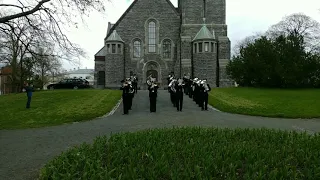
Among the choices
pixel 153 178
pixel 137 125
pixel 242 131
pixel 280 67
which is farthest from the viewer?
pixel 280 67

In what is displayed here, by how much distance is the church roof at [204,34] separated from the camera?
44503 mm

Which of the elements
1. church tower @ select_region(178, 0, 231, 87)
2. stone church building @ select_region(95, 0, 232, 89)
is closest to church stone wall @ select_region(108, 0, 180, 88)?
stone church building @ select_region(95, 0, 232, 89)

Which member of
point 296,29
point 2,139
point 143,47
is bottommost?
point 2,139

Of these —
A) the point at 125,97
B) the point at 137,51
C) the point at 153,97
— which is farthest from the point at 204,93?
the point at 137,51

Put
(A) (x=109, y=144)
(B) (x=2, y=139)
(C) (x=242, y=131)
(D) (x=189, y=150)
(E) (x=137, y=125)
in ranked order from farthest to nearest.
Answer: (E) (x=137, y=125) < (B) (x=2, y=139) < (C) (x=242, y=131) < (A) (x=109, y=144) < (D) (x=189, y=150)

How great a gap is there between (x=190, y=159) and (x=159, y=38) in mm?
42528

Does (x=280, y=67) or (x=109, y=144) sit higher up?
(x=280, y=67)

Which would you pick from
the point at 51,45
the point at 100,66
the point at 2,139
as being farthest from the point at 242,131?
the point at 100,66

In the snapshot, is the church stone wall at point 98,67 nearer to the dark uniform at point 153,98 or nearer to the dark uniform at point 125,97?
the dark uniform at point 153,98

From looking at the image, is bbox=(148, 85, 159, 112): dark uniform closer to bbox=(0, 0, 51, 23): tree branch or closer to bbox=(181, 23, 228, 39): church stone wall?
bbox=(0, 0, 51, 23): tree branch

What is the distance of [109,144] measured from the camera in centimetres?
680

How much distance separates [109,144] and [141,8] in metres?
42.7

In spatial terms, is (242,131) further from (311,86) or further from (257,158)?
(311,86)

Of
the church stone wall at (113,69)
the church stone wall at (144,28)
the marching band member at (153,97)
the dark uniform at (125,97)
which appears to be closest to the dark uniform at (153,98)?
the marching band member at (153,97)
